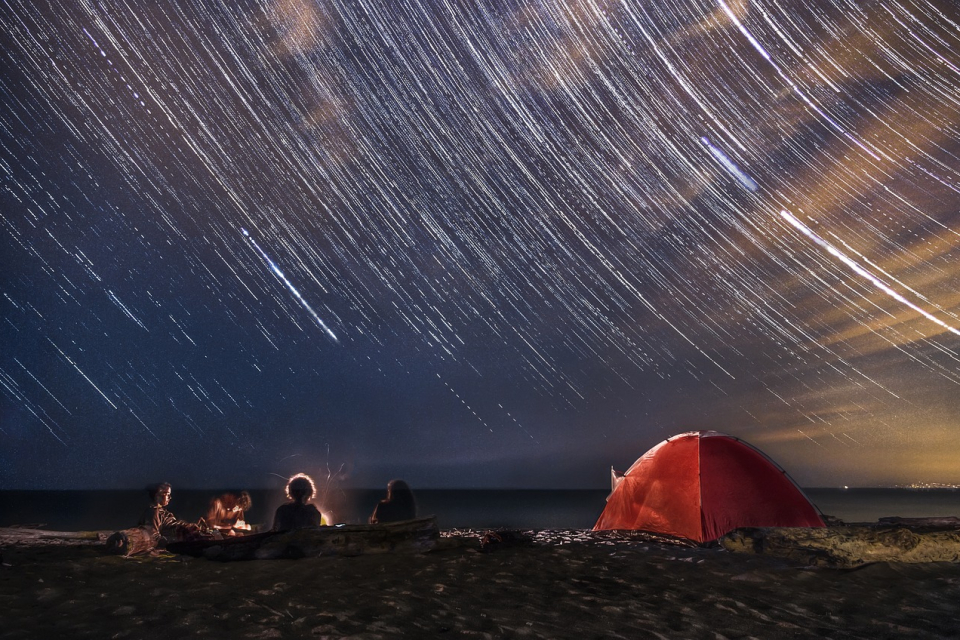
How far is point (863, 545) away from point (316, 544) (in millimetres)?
7426

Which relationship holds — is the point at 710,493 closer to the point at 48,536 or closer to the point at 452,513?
the point at 48,536

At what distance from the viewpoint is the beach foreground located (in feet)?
16.5

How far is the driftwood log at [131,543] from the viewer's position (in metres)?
9.09

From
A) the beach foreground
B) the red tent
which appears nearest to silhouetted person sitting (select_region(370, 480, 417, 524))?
the beach foreground

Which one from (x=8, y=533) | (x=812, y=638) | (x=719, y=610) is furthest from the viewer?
(x=8, y=533)

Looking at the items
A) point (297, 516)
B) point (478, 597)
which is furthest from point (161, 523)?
point (478, 597)

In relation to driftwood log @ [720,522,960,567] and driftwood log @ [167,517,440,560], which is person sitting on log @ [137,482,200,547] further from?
driftwood log @ [720,522,960,567]

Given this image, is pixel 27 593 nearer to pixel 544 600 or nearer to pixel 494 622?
pixel 494 622

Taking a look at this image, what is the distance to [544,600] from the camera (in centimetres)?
600

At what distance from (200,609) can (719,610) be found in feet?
15.9

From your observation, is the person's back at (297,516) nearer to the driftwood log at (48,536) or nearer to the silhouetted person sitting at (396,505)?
the silhouetted person sitting at (396,505)

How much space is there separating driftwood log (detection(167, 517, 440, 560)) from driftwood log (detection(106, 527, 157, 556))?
1.22 m

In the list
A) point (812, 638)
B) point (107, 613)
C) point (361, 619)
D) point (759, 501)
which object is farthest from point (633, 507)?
point (107, 613)

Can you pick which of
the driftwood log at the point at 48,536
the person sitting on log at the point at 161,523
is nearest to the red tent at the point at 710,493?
the person sitting on log at the point at 161,523
